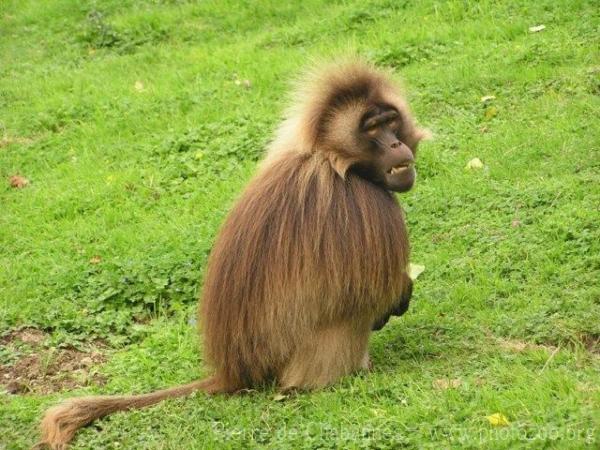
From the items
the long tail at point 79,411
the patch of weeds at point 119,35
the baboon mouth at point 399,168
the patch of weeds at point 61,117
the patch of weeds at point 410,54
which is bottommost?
the long tail at point 79,411

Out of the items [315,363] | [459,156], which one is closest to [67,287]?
[315,363]

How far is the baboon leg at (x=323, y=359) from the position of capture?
5.37 metres

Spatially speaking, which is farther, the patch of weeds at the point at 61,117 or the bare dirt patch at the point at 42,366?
the patch of weeds at the point at 61,117

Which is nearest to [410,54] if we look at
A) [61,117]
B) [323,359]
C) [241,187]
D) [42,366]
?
[241,187]

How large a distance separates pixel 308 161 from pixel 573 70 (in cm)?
402

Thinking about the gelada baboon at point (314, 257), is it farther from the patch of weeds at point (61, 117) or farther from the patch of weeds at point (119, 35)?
the patch of weeds at point (119, 35)

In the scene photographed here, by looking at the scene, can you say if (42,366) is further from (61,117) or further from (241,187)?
(61,117)

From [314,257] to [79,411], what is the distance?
1.32 metres

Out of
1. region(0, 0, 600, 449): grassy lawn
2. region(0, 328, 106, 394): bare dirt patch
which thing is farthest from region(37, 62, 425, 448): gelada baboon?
region(0, 328, 106, 394): bare dirt patch

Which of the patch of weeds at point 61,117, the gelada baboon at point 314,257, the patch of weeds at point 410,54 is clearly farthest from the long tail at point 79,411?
the patch of weeds at point 410,54

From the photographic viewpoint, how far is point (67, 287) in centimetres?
718

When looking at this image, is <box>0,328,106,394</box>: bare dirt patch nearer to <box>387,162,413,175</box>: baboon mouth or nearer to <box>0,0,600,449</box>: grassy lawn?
<box>0,0,600,449</box>: grassy lawn

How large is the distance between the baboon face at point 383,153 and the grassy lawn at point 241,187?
0.91 m

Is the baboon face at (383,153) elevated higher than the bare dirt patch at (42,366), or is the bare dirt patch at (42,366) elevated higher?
the baboon face at (383,153)
